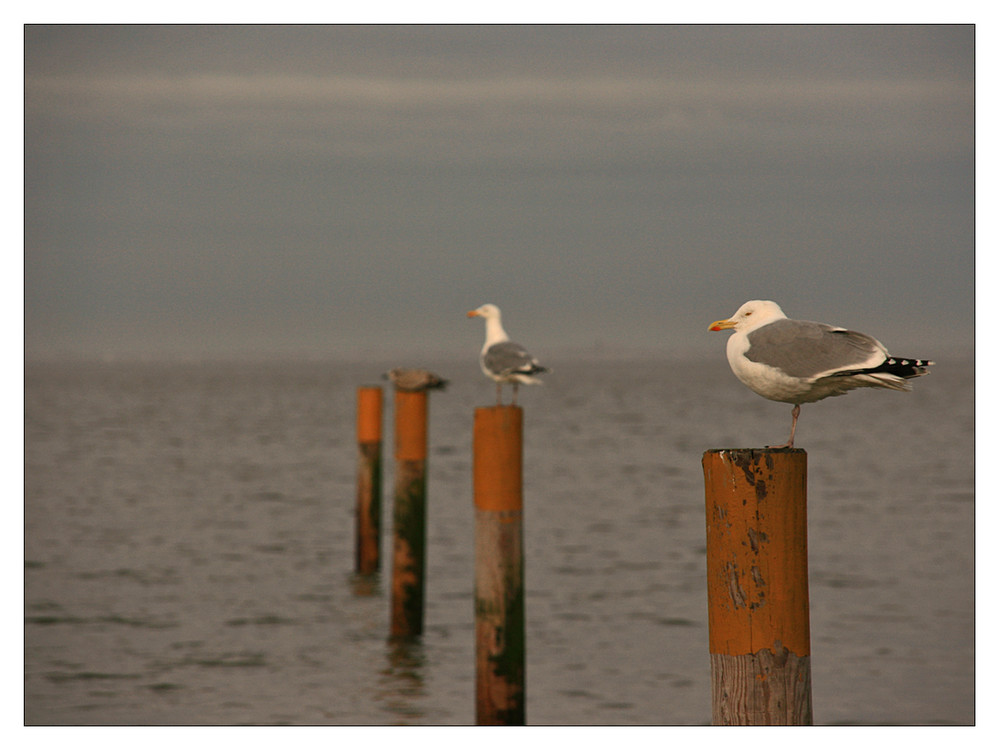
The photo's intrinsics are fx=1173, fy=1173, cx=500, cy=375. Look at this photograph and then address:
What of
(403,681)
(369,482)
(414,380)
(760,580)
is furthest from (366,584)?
(760,580)

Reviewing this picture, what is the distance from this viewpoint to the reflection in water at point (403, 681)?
8758mm

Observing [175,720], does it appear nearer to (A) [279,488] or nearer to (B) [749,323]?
(B) [749,323]

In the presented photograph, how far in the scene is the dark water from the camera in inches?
359

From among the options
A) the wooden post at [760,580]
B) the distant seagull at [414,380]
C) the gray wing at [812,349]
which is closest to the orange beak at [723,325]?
the gray wing at [812,349]

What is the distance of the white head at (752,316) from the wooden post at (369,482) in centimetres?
913

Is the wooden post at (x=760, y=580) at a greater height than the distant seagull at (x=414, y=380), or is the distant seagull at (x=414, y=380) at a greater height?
the distant seagull at (x=414, y=380)

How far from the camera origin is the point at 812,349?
4.68 metres

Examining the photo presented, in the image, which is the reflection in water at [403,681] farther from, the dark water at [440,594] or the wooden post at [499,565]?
the wooden post at [499,565]

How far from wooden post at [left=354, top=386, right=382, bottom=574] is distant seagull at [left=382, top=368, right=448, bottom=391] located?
9.28 ft

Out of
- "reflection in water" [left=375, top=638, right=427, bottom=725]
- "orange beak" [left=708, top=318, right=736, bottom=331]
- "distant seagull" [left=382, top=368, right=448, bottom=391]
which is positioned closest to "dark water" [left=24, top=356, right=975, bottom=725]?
"reflection in water" [left=375, top=638, right=427, bottom=725]

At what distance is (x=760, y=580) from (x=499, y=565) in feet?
12.1

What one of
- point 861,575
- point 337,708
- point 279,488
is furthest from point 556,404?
point 337,708

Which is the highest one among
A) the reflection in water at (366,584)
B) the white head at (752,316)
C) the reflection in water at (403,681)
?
the white head at (752,316)
